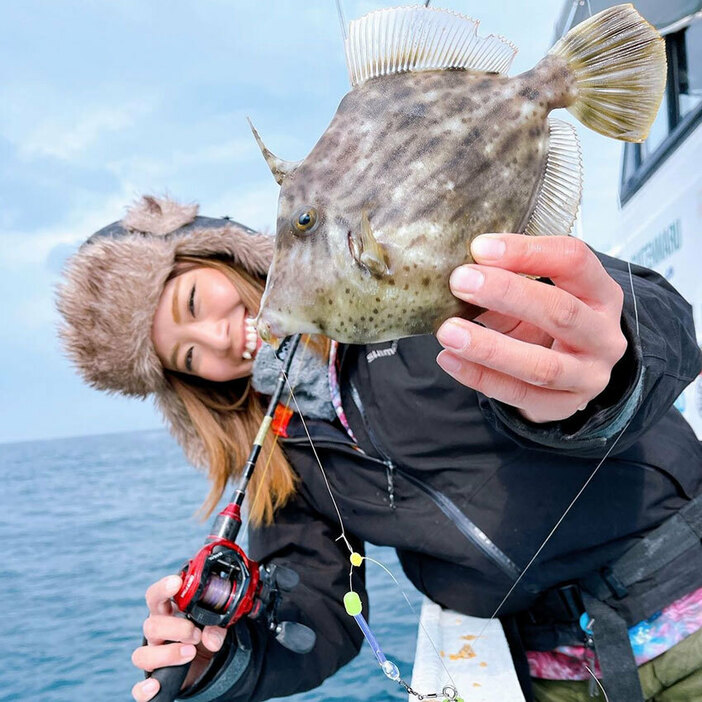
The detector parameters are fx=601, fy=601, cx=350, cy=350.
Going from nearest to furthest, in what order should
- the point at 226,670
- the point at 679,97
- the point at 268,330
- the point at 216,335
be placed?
1. the point at 268,330
2. the point at 226,670
3. the point at 216,335
4. the point at 679,97

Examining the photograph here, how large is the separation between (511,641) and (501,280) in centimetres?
165

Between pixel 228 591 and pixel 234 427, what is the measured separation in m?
0.99

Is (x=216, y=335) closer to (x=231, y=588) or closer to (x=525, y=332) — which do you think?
(x=231, y=588)

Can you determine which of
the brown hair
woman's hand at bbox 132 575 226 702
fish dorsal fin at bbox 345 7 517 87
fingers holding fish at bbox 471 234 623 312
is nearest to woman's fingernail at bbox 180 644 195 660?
woman's hand at bbox 132 575 226 702

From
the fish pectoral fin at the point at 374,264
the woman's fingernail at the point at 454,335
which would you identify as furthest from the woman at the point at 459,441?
the fish pectoral fin at the point at 374,264

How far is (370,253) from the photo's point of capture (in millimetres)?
853

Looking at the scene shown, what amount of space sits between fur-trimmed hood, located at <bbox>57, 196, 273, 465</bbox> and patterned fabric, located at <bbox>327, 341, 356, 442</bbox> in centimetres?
53

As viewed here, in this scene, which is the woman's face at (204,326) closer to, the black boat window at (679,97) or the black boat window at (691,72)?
the black boat window at (679,97)

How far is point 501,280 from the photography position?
2.87 ft

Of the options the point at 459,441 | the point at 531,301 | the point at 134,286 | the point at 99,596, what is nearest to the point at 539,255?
the point at 531,301

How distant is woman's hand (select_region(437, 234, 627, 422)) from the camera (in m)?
0.89

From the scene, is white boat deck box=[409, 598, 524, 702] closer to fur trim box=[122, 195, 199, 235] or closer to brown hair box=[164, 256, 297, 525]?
brown hair box=[164, 256, 297, 525]

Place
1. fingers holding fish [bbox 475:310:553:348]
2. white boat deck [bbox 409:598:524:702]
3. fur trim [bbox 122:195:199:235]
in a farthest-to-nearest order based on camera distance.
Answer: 1. fur trim [bbox 122:195:199:235]
2. white boat deck [bbox 409:598:524:702]
3. fingers holding fish [bbox 475:310:553:348]

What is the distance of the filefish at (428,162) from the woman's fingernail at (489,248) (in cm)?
2
